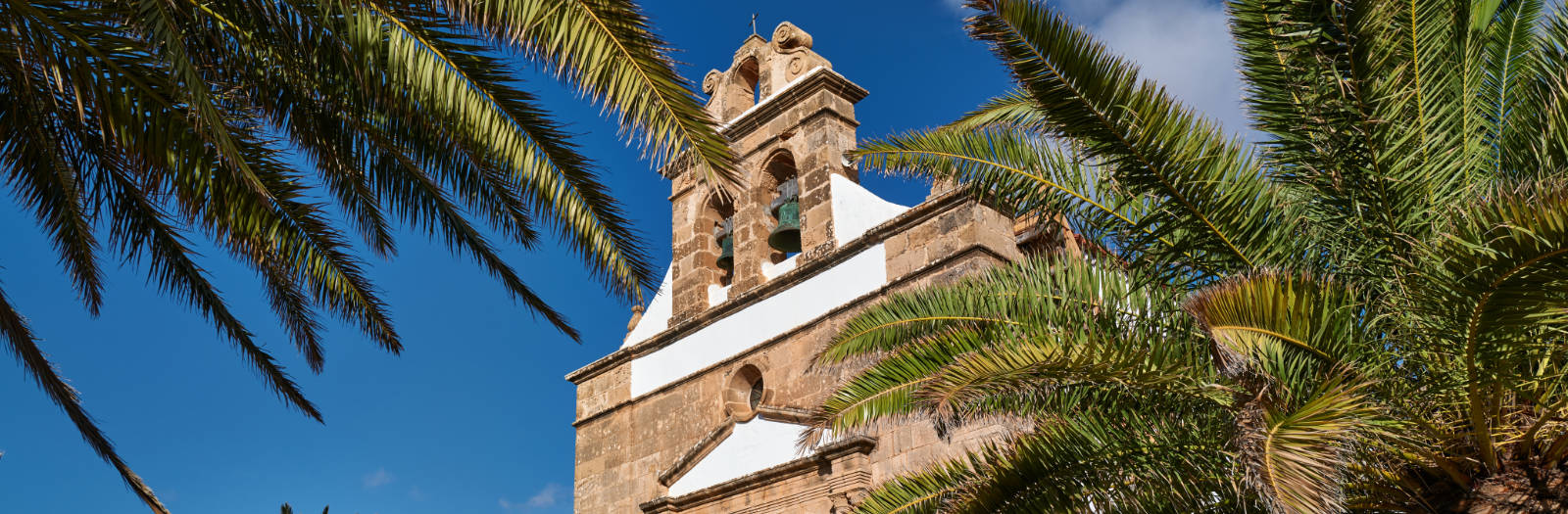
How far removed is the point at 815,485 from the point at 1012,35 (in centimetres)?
581

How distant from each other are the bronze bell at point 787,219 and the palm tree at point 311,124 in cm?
494

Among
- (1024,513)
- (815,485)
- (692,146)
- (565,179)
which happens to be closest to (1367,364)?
(1024,513)

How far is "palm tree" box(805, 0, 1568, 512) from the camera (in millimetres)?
4871

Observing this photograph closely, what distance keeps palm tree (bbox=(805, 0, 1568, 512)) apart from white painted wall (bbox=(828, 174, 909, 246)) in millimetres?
4504

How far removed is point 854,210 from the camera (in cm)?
1147

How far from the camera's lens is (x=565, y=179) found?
5.86m

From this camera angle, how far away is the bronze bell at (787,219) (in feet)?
39.4

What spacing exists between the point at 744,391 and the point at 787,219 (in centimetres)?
156

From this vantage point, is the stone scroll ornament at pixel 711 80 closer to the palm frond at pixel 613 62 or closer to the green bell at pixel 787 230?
the green bell at pixel 787 230

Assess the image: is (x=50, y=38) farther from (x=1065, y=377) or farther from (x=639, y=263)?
(x=1065, y=377)

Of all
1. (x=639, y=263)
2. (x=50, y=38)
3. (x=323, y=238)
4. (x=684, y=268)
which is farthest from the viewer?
(x=684, y=268)

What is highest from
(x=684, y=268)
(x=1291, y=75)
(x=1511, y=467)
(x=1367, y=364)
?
(x=684, y=268)

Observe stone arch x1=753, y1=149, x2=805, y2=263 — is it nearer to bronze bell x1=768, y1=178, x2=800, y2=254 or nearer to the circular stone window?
bronze bell x1=768, y1=178, x2=800, y2=254

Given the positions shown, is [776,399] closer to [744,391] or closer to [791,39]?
[744,391]
